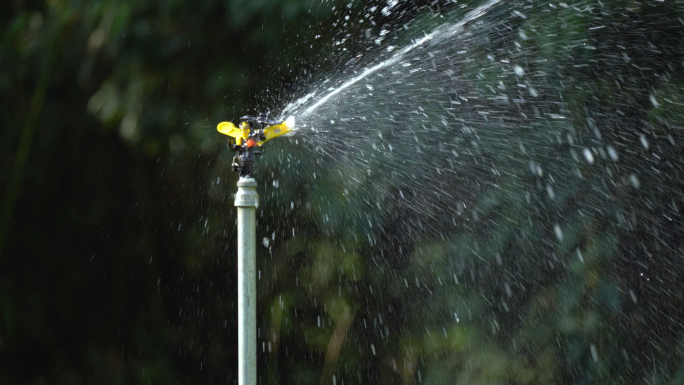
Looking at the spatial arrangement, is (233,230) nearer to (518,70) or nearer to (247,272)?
(518,70)

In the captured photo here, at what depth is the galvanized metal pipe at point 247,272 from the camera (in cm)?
80

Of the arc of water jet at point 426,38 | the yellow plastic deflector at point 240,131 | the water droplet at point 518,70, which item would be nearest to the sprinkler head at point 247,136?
the yellow plastic deflector at point 240,131

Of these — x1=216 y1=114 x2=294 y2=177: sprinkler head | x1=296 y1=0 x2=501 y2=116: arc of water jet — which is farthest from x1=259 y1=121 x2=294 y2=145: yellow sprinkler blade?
x1=296 y1=0 x2=501 y2=116: arc of water jet

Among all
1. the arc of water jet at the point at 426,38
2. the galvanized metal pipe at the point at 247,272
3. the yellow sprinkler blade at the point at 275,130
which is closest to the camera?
the galvanized metal pipe at the point at 247,272

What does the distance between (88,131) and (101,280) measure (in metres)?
0.31

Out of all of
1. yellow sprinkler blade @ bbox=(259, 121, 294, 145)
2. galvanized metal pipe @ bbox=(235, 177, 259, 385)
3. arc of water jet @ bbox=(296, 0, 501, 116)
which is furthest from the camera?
arc of water jet @ bbox=(296, 0, 501, 116)

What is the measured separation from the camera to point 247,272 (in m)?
0.80

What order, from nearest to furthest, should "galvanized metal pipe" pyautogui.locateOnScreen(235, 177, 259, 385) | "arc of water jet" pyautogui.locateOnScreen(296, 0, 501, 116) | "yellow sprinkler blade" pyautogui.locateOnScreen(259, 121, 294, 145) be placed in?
"galvanized metal pipe" pyautogui.locateOnScreen(235, 177, 259, 385) → "yellow sprinkler blade" pyautogui.locateOnScreen(259, 121, 294, 145) → "arc of water jet" pyautogui.locateOnScreen(296, 0, 501, 116)

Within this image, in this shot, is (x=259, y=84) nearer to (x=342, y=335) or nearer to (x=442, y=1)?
(x=442, y=1)

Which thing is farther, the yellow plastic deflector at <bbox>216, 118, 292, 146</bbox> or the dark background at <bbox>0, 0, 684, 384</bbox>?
the dark background at <bbox>0, 0, 684, 384</bbox>

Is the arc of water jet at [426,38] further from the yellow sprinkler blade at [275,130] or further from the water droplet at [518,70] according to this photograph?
the yellow sprinkler blade at [275,130]

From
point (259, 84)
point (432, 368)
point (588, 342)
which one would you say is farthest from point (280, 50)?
point (588, 342)

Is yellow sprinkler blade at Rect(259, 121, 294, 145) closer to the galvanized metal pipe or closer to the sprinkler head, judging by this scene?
the sprinkler head

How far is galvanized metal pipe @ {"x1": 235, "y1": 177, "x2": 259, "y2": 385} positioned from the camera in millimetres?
797
